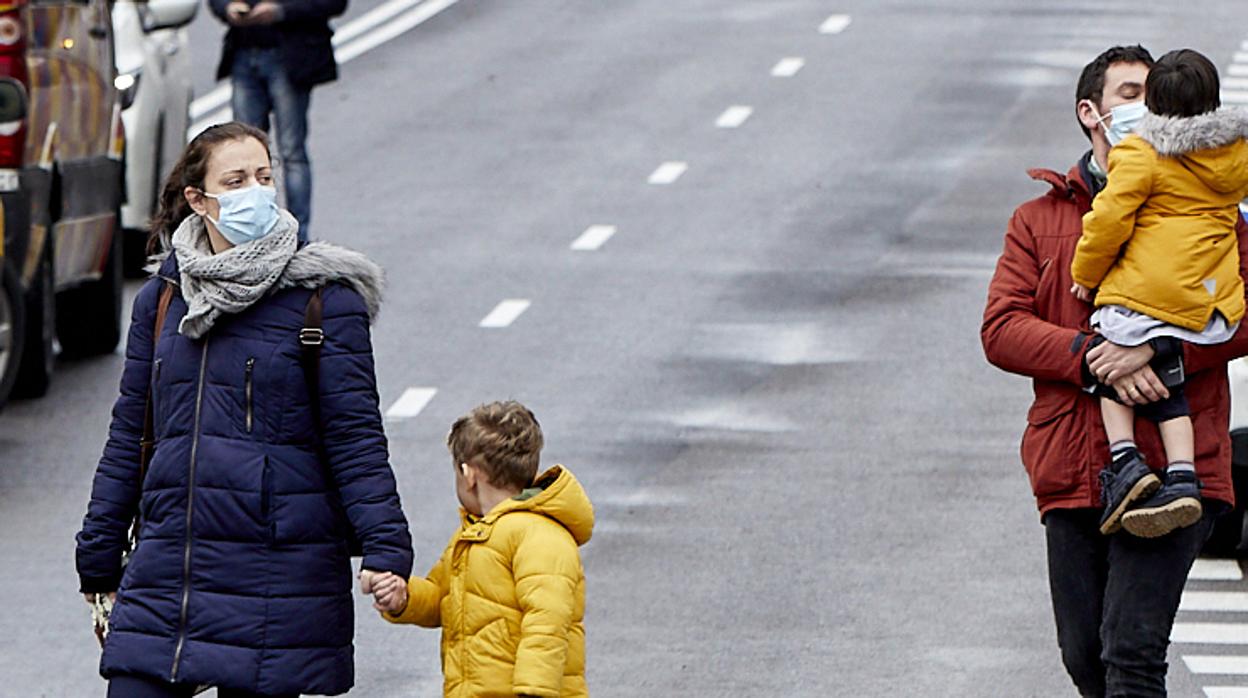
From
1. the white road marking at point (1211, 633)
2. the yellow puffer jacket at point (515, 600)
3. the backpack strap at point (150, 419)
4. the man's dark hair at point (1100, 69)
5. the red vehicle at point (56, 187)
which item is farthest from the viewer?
the red vehicle at point (56, 187)

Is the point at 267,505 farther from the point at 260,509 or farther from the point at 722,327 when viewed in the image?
the point at 722,327

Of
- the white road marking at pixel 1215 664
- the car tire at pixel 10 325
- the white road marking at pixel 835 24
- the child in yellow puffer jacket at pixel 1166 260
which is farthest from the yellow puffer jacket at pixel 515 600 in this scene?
the white road marking at pixel 835 24

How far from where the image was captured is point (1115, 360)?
22.9ft

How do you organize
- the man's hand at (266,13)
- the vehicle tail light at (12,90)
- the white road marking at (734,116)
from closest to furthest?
the vehicle tail light at (12,90) < the man's hand at (266,13) < the white road marking at (734,116)

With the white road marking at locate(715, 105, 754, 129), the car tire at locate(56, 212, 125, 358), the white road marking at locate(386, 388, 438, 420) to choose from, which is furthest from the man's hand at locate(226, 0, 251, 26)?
the white road marking at locate(715, 105, 754, 129)

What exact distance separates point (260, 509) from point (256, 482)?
0.06 metres

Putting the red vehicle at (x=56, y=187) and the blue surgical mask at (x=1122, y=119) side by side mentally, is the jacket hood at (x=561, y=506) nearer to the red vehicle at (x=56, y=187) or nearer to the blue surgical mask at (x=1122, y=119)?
the blue surgical mask at (x=1122, y=119)

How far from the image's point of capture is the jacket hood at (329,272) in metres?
6.48

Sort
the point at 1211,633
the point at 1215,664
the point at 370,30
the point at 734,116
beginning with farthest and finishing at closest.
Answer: the point at 370,30, the point at 734,116, the point at 1211,633, the point at 1215,664

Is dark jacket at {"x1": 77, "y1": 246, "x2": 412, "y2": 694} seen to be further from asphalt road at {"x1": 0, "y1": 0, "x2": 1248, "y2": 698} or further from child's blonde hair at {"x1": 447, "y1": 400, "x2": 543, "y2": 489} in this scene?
asphalt road at {"x1": 0, "y1": 0, "x2": 1248, "y2": 698}

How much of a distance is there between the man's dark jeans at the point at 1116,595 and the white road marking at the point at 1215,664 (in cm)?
212

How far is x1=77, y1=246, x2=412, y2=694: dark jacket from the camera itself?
21.0 ft

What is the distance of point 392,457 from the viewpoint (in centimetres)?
1241

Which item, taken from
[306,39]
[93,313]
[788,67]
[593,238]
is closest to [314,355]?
[93,313]
